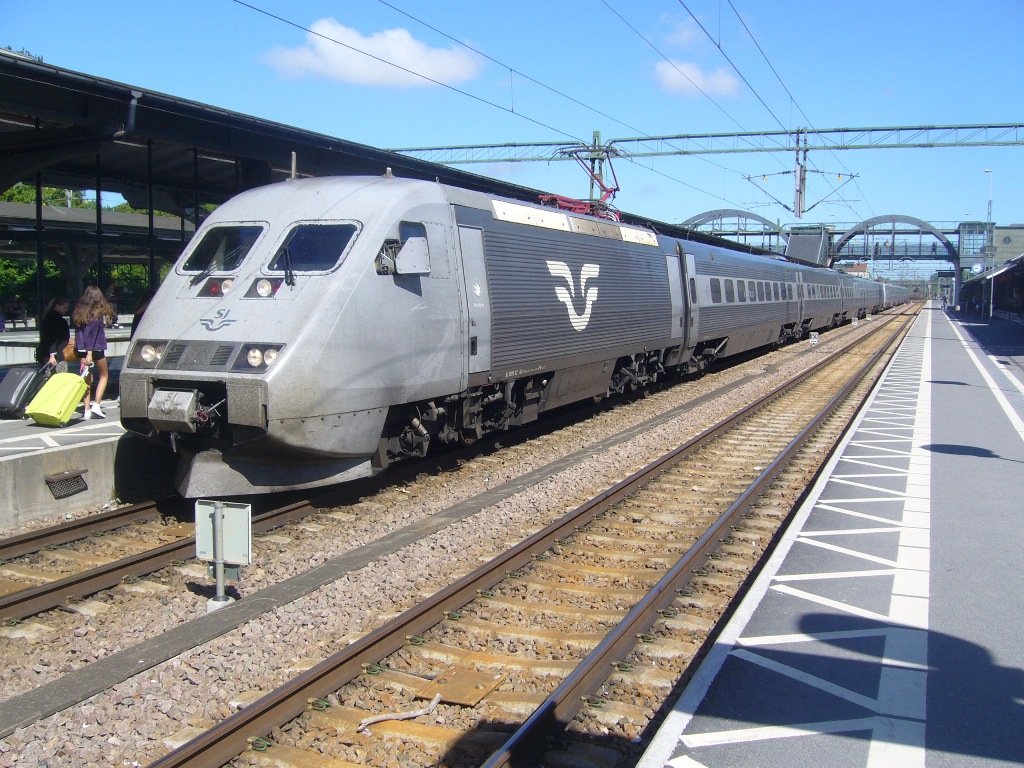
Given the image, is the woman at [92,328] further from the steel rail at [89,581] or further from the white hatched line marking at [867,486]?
the white hatched line marking at [867,486]

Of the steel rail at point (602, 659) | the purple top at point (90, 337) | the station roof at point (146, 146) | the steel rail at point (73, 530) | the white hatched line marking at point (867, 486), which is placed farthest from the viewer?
the purple top at point (90, 337)

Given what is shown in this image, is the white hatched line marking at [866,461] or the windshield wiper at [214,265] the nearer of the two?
the windshield wiper at [214,265]

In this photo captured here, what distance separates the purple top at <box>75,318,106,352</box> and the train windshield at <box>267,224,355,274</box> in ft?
13.0

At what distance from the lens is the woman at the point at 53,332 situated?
11188 millimetres

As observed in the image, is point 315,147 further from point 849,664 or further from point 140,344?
point 849,664

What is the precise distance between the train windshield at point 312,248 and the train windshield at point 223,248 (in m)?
0.45

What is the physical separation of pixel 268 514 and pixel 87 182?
27.2 feet

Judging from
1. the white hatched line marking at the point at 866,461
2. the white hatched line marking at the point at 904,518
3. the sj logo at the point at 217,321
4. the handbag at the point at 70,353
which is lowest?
the white hatched line marking at the point at 904,518

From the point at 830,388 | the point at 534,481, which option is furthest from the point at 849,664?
the point at 830,388

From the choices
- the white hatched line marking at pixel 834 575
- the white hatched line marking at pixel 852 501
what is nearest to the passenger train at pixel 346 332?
the white hatched line marking at pixel 852 501

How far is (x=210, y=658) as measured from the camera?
4852 mm

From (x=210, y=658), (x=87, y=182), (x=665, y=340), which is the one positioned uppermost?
(x=87, y=182)

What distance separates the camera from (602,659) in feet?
15.3

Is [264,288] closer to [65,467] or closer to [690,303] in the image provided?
[65,467]
